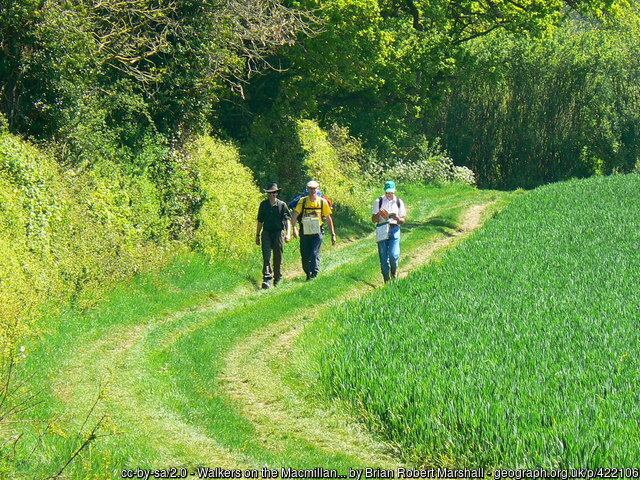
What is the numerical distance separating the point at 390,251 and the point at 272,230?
2206mm

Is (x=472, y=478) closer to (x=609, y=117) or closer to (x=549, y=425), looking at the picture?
(x=549, y=425)

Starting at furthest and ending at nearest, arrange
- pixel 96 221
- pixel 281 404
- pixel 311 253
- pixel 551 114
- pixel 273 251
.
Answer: pixel 551 114 < pixel 311 253 < pixel 273 251 < pixel 96 221 < pixel 281 404

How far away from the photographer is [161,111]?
18047mm

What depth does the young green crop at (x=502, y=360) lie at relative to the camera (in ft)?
24.8

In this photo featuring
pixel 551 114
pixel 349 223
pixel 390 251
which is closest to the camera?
pixel 390 251

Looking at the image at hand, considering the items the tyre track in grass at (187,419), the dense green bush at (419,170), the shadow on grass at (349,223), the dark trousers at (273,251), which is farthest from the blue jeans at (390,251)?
the dense green bush at (419,170)

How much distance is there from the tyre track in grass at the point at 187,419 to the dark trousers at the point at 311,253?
2772 millimetres

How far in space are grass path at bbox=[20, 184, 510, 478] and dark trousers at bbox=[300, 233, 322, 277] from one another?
1.01 metres

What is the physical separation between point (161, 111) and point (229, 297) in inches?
189

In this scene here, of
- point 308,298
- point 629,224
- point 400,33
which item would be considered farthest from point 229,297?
point 400,33

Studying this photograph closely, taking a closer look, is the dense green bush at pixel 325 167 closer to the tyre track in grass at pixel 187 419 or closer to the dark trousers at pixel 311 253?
the dark trousers at pixel 311 253

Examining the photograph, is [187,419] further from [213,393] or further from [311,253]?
[311,253]

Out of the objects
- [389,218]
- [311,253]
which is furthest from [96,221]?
[389,218]

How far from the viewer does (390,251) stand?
15.9 meters
